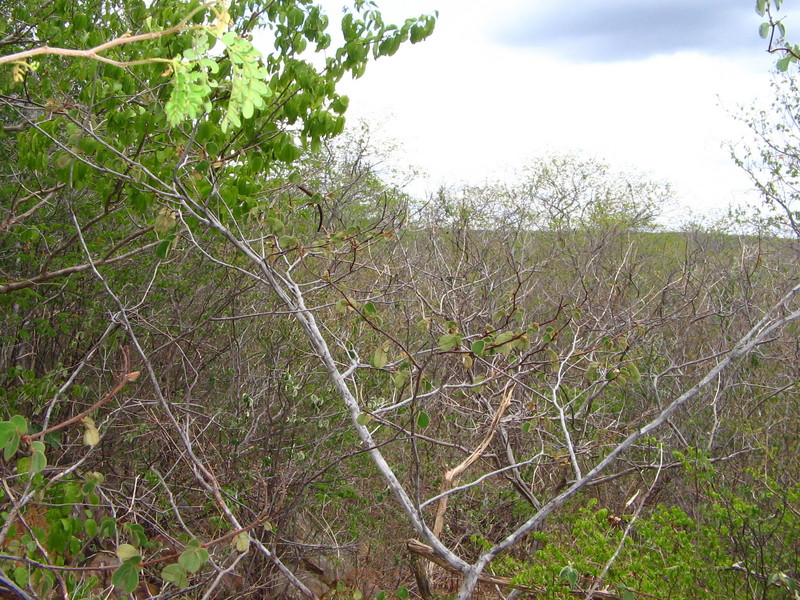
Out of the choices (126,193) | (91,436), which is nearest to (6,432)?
(91,436)

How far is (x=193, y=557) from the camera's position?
2.03 metres

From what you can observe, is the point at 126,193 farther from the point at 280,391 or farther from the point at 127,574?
the point at 127,574

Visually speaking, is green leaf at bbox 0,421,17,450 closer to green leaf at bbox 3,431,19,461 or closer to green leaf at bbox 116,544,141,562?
green leaf at bbox 3,431,19,461

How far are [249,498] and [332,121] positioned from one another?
2293mm

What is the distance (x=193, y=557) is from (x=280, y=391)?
209 cm

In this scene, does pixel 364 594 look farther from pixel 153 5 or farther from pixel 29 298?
pixel 153 5

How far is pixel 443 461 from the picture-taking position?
4.96m

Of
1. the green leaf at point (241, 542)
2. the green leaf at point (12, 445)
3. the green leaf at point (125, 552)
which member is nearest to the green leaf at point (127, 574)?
the green leaf at point (125, 552)

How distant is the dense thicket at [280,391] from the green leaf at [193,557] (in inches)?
22.6

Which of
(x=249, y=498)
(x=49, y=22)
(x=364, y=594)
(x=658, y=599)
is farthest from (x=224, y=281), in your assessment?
(x=658, y=599)

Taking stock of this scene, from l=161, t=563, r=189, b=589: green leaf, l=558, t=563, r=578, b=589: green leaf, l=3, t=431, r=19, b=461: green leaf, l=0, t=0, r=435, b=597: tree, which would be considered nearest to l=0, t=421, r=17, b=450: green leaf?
l=3, t=431, r=19, b=461: green leaf

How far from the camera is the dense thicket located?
299cm

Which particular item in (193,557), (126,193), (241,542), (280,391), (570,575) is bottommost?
(280,391)

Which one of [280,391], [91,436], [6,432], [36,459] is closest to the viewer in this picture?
[6,432]
